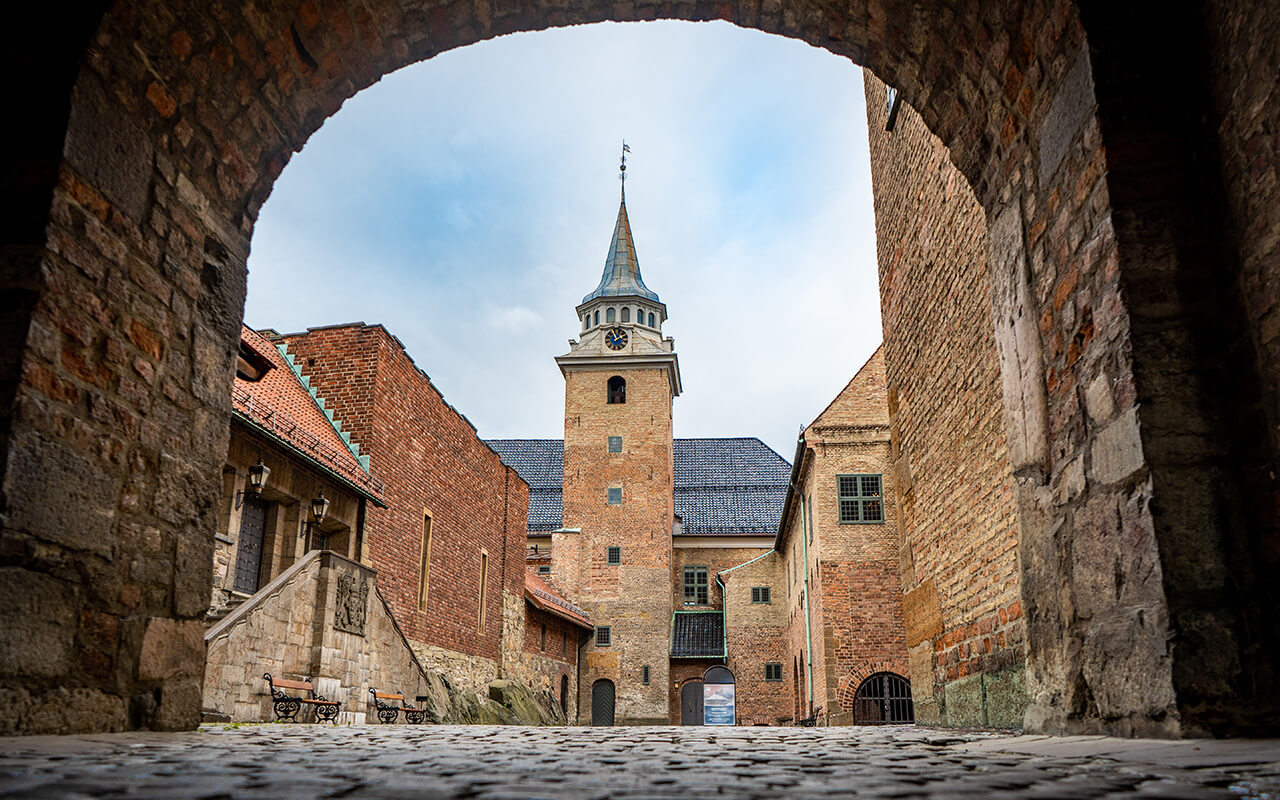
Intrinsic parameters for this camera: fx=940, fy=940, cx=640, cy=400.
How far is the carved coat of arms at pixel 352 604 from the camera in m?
11.8

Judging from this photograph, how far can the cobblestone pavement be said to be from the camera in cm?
206

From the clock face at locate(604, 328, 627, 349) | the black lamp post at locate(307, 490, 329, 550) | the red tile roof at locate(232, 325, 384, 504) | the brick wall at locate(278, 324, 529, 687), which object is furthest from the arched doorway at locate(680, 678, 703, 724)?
the black lamp post at locate(307, 490, 329, 550)

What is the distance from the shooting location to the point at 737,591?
116 ft

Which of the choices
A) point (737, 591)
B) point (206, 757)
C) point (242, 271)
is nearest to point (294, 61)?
point (242, 271)

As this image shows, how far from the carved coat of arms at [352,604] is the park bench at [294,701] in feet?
3.33

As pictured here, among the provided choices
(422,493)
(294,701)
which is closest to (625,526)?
(422,493)

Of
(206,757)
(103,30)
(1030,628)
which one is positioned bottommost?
(206,757)

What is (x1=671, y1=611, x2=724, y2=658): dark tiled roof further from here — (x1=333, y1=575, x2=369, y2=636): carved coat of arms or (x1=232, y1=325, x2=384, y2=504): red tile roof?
(x1=333, y1=575, x2=369, y2=636): carved coat of arms

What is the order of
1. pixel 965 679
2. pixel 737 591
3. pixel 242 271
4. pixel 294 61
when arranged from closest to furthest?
pixel 294 61 < pixel 242 271 < pixel 965 679 < pixel 737 591

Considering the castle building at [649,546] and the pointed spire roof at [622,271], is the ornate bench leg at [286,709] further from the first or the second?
the pointed spire roof at [622,271]

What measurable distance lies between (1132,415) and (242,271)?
14.6 feet

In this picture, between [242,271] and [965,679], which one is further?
[965,679]

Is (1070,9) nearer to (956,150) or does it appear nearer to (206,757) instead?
(956,150)

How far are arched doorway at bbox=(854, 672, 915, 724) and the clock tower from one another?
1563 cm
